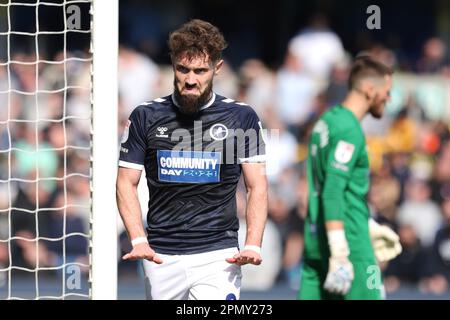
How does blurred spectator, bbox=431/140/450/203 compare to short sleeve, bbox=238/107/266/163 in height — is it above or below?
below

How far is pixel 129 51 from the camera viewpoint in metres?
13.1

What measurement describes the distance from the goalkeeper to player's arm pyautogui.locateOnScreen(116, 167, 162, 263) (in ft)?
4.84

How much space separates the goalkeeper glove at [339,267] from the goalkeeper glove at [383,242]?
47 cm

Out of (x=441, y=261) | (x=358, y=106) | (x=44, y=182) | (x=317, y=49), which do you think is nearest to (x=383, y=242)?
(x=358, y=106)

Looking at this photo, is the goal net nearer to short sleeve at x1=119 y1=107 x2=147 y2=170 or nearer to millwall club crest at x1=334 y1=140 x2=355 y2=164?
millwall club crest at x1=334 y1=140 x2=355 y2=164

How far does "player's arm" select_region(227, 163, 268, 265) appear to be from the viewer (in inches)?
252

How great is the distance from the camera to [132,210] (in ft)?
21.4

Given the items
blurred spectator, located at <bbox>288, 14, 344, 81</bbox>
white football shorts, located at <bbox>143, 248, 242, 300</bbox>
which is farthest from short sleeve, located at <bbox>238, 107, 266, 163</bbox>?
blurred spectator, located at <bbox>288, 14, 344, 81</bbox>

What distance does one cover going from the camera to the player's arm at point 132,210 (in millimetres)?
6391

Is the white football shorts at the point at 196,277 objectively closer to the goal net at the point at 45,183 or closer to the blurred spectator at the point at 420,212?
the goal net at the point at 45,183

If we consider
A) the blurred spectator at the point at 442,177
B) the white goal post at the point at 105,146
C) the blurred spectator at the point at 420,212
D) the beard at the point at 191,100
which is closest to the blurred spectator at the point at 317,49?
the blurred spectator at the point at 442,177

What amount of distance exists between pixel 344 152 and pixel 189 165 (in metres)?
1.40
